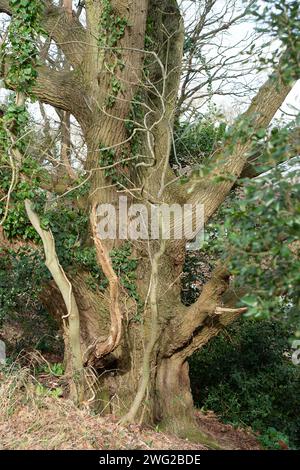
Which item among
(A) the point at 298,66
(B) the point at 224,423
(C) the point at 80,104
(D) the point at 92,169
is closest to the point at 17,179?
(D) the point at 92,169

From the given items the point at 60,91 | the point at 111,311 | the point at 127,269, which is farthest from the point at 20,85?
the point at 111,311

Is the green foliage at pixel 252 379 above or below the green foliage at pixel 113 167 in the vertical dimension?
below

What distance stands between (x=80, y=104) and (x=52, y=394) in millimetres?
3905

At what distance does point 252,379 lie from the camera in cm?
1090

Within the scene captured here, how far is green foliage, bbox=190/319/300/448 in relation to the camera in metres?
10.5

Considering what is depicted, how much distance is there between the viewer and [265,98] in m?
8.15

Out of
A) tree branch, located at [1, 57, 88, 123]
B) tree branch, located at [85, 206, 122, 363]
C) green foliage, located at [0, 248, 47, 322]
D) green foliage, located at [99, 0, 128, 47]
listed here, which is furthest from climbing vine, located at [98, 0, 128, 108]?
green foliage, located at [0, 248, 47, 322]

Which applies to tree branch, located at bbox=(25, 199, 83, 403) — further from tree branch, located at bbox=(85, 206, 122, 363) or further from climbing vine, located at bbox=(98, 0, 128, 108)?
climbing vine, located at bbox=(98, 0, 128, 108)

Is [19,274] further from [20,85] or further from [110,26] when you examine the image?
[110,26]

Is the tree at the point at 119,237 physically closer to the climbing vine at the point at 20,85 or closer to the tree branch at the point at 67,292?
the climbing vine at the point at 20,85

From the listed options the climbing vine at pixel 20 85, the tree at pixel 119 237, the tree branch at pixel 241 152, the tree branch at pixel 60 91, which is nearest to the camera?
the tree branch at pixel 241 152

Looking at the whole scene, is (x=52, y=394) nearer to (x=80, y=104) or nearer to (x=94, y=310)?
(x=94, y=310)

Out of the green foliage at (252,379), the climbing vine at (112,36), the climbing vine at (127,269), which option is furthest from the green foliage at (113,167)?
the green foliage at (252,379)

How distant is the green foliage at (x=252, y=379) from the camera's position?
10492 millimetres
